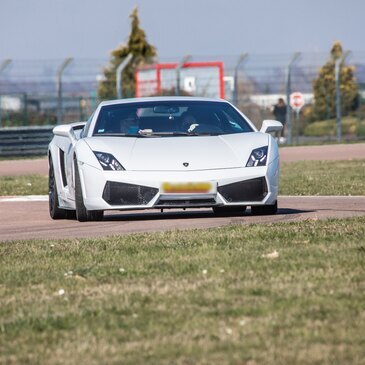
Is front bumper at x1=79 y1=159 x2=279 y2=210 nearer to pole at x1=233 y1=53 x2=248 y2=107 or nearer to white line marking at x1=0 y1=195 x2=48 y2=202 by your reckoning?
white line marking at x1=0 y1=195 x2=48 y2=202

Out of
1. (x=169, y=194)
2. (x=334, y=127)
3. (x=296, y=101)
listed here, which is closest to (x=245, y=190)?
(x=169, y=194)

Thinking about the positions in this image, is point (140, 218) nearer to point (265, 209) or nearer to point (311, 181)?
point (265, 209)

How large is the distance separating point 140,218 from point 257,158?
161 centimetres

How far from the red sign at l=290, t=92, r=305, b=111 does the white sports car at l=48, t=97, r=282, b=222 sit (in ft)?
95.6

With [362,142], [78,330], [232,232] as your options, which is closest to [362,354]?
[78,330]

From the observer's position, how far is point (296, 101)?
4172 centimetres

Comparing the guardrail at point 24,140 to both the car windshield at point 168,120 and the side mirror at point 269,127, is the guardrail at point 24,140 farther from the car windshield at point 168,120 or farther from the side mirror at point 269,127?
the side mirror at point 269,127

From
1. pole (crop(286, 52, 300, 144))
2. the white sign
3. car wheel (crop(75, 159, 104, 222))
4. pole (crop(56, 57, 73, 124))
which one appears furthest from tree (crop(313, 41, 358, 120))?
car wheel (crop(75, 159, 104, 222))

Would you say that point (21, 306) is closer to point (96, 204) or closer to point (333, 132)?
point (96, 204)

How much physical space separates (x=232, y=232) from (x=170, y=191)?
5.33ft

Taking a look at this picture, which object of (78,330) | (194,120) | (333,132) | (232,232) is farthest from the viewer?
(333,132)

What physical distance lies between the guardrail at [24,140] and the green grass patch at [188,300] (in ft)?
83.2

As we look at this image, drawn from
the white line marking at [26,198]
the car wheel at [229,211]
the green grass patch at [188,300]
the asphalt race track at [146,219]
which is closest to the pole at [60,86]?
the white line marking at [26,198]

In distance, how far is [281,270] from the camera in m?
7.33
